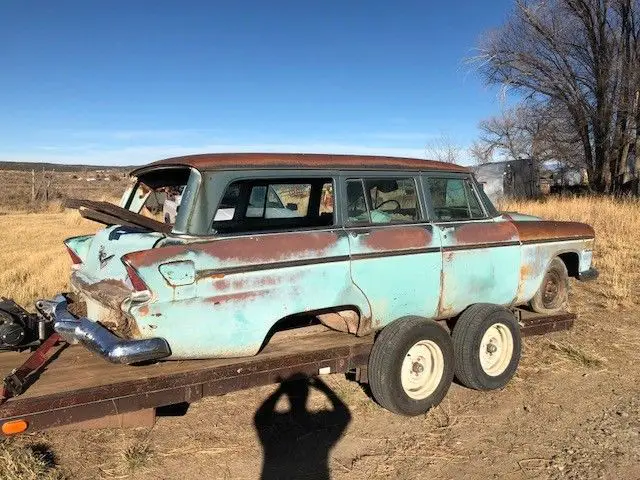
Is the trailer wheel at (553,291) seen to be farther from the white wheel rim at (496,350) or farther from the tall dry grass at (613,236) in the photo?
the tall dry grass at (613,236)

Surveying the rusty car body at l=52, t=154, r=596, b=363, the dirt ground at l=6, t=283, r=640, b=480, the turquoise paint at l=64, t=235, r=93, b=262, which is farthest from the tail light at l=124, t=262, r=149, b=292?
the turquoise paint at l=64, t=235, r=93, b=262

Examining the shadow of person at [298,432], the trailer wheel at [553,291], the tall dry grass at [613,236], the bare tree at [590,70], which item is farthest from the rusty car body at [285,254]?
the bare tree at [590,70]

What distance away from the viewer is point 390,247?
4105mm

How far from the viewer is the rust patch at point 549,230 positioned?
198 inches

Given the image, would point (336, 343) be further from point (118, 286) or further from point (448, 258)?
point (118, 286)

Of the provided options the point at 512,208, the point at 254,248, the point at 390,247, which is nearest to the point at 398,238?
the point at 390,247

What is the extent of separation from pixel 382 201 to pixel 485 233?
38.2 inches

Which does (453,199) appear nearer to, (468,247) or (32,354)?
(468,247)

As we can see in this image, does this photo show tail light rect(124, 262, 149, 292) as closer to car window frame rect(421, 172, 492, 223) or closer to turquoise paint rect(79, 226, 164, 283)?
turquoise paint rect(79, 226, 164, 283)

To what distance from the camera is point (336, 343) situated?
13.6 feet

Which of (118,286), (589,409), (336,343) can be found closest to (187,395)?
(118,286)

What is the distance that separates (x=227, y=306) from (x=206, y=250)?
1.19 ft

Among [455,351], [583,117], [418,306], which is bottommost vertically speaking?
[455,351]

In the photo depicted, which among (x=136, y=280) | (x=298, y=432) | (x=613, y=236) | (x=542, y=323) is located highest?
(x=136, y=280)
